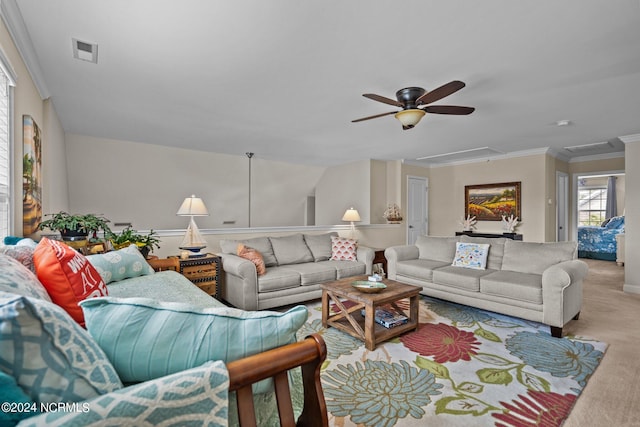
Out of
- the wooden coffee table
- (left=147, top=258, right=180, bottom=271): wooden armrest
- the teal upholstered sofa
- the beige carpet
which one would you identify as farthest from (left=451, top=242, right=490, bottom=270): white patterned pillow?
the teal upholstered sofa

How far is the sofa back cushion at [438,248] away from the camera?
4.36m

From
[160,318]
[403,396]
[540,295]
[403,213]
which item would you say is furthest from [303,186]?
[160,318]

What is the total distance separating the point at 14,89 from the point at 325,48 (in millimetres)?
2183

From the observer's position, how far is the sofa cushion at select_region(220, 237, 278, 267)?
412 cm

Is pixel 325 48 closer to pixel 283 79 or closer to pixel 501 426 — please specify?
pixel 283 79

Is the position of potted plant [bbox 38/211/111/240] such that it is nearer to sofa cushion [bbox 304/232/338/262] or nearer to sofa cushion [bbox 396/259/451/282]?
sofa cushion [bbox 304/232/338/262]

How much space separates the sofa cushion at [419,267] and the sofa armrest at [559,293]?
4.03ft

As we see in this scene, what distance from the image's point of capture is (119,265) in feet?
8.39

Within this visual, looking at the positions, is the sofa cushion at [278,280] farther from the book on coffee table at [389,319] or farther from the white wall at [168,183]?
the white wall at [168,183]

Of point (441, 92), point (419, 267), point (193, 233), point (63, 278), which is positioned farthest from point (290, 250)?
point (63, 278)

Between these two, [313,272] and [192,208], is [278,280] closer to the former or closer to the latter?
[313,272]

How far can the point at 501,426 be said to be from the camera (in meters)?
1.76

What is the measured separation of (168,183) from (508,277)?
18.8 feet

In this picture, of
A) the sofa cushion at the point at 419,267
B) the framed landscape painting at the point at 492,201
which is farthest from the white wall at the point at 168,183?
the sofa cushion at the point at 419,267
